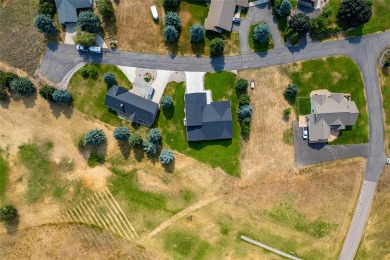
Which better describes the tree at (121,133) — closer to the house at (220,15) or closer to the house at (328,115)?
the house at (220,15)

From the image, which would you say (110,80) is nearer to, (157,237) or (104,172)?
(104,172)

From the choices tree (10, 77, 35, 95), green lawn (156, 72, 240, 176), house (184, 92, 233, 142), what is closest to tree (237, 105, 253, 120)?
green lawn (156, 72, 240, 176)

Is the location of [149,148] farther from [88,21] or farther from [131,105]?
[88,21]

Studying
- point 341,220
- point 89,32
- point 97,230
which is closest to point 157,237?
point 97,230

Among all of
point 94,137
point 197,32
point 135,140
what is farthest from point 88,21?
point 135,140

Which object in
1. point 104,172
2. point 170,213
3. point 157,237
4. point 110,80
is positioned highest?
point 110,80

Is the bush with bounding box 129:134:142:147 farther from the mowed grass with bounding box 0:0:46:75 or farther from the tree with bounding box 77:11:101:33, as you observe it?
the mowed grass with bounding box 0:0:46:75
